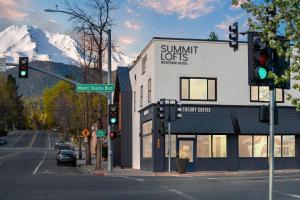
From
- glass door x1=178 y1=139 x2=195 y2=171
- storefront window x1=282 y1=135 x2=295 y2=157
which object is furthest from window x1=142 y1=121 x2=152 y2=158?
storefront window x1=282 y1=135 x2=295 y2=157

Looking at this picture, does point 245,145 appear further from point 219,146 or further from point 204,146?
point 204,146

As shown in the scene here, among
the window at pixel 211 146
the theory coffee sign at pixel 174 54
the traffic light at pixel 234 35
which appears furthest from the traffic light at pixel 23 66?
the window at pixel 211 146

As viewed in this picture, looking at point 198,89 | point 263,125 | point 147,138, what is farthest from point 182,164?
point 263,125

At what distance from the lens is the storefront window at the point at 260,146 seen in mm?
40062

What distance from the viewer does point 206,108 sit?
39344 mm

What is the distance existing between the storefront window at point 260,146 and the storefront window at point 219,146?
85.7 inches

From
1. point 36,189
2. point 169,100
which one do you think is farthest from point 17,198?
point 169,100

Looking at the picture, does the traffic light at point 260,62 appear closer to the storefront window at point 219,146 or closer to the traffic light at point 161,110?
the traffic light at point 161,110

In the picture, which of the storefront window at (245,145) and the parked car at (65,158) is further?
the parked car at (65,158)

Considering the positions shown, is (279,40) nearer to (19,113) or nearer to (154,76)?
(154,76)

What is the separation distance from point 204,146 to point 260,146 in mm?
4074

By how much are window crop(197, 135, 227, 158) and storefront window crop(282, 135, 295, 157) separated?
4424mm

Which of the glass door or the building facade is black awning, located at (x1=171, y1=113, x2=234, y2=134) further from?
the glass door

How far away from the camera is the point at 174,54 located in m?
39.2
